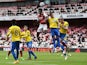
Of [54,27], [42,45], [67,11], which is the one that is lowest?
[42,45]

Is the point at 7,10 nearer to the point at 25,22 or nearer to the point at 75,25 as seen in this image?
the point at 25,22

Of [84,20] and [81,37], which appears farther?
[84,20]

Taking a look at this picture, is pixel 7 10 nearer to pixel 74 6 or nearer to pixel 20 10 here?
pixel 20 10

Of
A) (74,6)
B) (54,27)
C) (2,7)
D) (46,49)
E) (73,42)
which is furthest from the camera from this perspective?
(2,7)

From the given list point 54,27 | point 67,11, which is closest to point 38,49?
point 67,11

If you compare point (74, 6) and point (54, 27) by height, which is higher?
point (54, 27)

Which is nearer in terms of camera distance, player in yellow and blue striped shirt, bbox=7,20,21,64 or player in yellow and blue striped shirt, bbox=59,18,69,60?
player in yellow and blue striped shirt, bbox=7,20,21,64

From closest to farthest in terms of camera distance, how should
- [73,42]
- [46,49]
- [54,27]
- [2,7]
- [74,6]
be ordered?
[54,27] → [46,49] → [73,42] → [74,6] → [2,7]

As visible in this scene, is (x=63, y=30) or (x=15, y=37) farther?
(x=63, y=30)

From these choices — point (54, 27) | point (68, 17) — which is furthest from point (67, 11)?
point (54, 27)

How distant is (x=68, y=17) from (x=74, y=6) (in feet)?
8.26

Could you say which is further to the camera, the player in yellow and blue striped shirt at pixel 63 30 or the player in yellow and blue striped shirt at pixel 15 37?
the player in yellow and blue striped shirt at pixel 63 30

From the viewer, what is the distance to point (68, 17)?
48594 mm

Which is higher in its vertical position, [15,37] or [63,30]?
[15,37]
